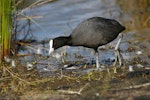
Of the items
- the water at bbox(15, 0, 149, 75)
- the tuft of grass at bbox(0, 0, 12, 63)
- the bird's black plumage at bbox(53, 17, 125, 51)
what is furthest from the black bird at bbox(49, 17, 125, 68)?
the tuft of grass at bbox(0, 0, 12, 63)

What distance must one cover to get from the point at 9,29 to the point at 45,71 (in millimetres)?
908

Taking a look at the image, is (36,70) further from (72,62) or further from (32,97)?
(32,97)

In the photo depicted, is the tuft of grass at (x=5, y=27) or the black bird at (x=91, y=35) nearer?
the black bird at (x=91, y=35)

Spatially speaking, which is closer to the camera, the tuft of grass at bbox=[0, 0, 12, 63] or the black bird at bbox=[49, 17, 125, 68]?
Answer: the black bird at bbox=[49, 17, 125, 68]

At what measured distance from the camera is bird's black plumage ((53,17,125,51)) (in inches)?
302

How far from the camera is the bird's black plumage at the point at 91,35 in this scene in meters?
7.68

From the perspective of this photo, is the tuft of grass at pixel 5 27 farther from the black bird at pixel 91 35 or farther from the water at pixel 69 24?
the black bird at pixel 91 35

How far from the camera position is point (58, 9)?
1246 cm

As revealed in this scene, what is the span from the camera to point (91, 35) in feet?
25.1

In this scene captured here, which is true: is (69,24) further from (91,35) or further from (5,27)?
(91,35)

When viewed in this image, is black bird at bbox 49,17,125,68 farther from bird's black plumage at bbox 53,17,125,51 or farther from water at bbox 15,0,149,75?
water at bbox 15,0,149,75

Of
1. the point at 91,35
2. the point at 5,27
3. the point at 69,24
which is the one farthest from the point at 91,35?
the point at 69,24

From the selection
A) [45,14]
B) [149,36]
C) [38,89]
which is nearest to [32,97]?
[38,89]

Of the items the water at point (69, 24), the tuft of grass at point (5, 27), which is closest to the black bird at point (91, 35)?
the water at point (69, 24)
